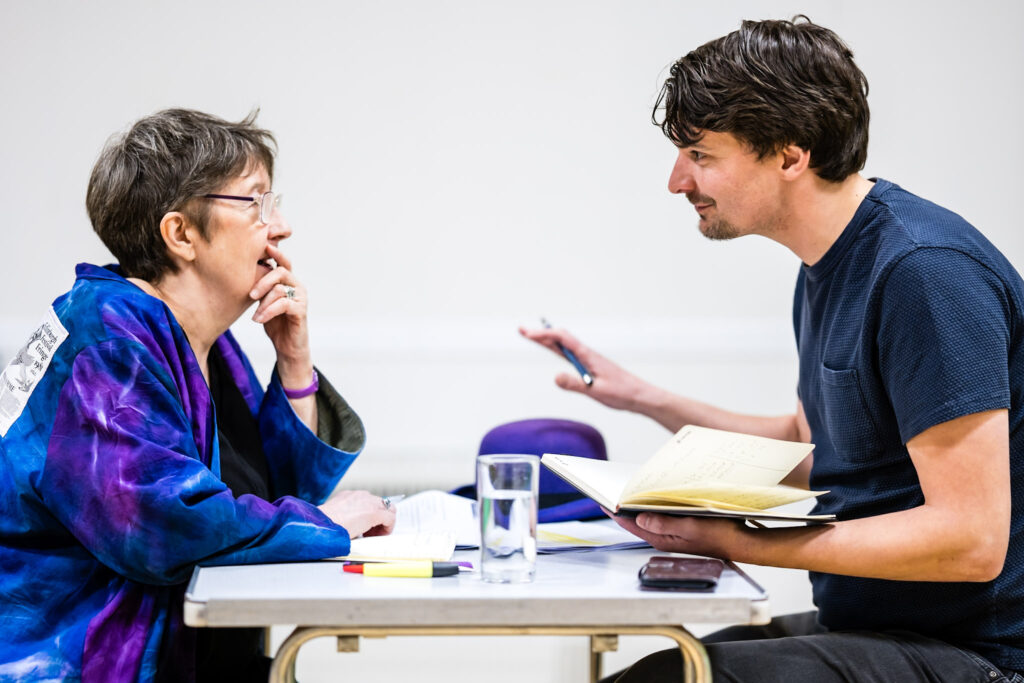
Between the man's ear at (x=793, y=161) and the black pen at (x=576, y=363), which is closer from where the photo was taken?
the man's ear at (x=793, y=161)

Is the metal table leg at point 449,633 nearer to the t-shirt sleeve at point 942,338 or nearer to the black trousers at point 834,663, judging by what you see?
the black trousers at point 834,663

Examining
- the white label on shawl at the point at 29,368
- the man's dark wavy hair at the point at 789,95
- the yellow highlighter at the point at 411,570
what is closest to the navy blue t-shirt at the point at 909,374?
the man's dark wavy hair at the point at 789,95

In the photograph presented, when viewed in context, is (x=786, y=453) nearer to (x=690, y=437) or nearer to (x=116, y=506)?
(x=690, y=437)

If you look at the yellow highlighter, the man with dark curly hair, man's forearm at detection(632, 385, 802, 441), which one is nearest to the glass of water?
the yellow highlighter

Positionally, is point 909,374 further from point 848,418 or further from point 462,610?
point 462,610

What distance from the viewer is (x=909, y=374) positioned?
1.26 metres

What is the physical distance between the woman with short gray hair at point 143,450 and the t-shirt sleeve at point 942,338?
757 millimetres

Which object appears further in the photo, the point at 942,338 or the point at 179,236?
the point at 179,236

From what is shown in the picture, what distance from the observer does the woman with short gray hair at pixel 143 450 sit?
1.18 m

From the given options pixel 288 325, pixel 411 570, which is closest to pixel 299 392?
pixel 288 325

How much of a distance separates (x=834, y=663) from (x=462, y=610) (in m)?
0.55

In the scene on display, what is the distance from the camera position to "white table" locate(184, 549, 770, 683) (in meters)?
1.01

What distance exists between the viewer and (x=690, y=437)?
116 cm

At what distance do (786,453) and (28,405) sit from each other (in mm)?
1016
